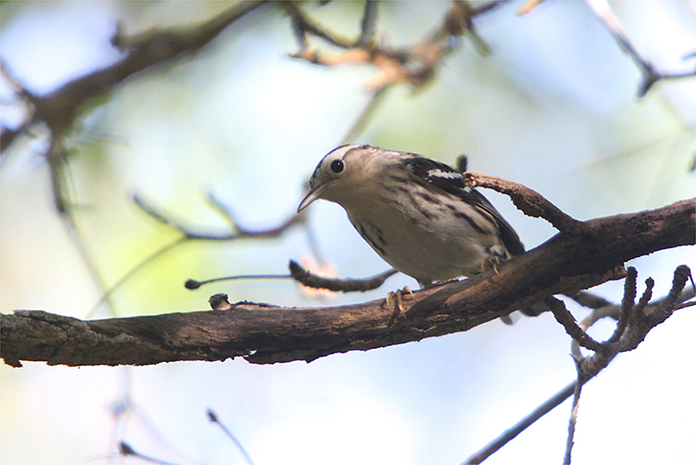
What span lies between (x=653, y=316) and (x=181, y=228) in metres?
3.11

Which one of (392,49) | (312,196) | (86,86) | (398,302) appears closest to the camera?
(398,302)

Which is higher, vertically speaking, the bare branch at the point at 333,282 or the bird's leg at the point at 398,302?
the bare branch at the point at 333,282

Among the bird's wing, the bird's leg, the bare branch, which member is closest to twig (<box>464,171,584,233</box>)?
the bird's leg

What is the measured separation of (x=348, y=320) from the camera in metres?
3.10

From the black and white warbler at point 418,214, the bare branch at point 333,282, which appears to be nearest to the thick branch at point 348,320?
the bare branch at point 333,282

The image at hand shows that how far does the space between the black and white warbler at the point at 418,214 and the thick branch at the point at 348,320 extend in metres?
1.06

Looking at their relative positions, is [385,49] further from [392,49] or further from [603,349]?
[603,349]

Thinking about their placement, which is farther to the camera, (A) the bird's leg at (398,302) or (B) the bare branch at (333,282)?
(B) the bare branch at (333,282)

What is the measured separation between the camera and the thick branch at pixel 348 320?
8.43ft

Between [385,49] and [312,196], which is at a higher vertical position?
[385,49]

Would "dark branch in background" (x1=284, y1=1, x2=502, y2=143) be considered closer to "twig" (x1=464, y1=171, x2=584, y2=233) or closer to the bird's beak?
A: the bird's beak

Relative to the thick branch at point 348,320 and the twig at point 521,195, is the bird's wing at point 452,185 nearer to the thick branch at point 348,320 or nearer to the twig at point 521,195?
the thick branch at point 348,320

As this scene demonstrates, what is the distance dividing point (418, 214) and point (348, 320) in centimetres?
144

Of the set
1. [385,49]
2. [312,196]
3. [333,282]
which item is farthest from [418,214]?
[385,49]
